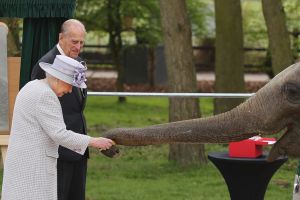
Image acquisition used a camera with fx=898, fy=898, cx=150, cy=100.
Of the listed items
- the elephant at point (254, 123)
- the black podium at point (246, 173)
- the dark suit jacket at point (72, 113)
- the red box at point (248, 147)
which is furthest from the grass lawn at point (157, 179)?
the elephant at point (254, 123)

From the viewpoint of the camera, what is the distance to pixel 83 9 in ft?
85.5

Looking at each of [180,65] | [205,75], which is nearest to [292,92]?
[180,65]

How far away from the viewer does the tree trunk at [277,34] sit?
56.2ft

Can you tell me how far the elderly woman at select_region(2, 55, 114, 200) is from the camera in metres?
7.07

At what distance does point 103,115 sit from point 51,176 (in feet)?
57.3

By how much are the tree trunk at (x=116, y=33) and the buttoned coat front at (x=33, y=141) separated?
1903 centimetres

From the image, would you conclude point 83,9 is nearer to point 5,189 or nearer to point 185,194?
point 185,194

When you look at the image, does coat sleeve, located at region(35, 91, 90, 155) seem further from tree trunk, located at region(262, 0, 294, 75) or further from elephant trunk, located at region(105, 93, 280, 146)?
tree trunk, located at region(262, 0, 294, 75)

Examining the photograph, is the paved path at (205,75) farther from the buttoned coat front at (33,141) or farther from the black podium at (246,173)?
the buttoned coat front at (33,141)

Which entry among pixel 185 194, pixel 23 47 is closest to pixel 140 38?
pixel 185 194

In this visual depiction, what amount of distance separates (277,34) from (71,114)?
30.5 feet

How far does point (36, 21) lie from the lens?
30.8 feet

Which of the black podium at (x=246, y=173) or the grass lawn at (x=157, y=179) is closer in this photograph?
the black podium at (x=246, y=173)

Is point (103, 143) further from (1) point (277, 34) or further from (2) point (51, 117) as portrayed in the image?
(1) point (277, 34)
